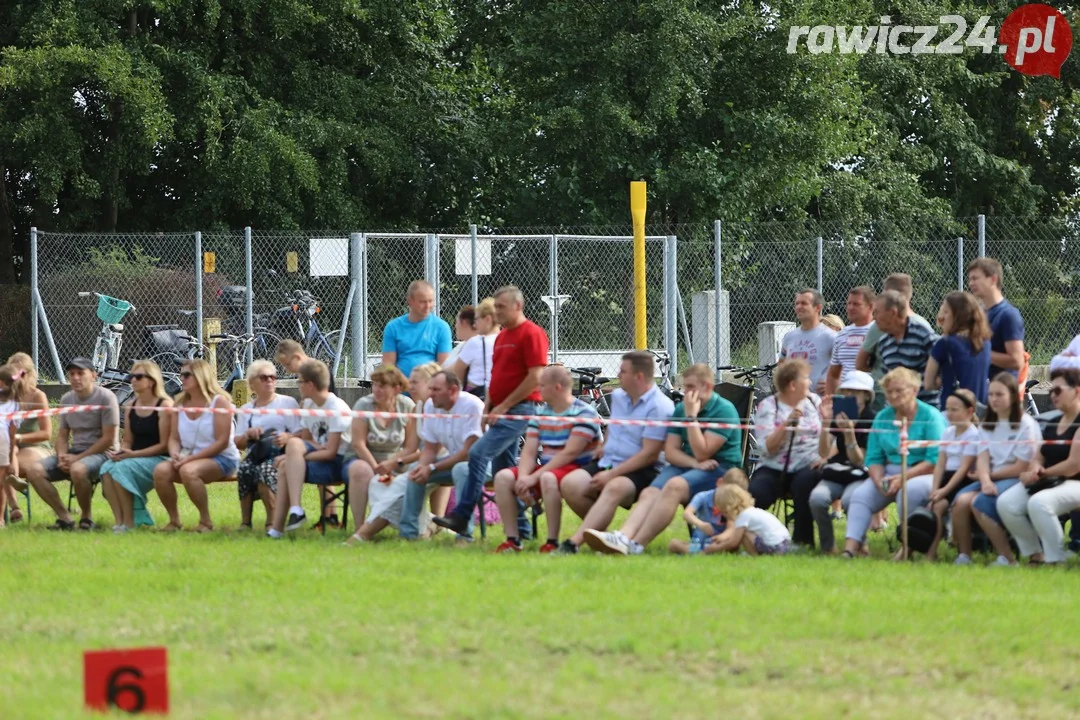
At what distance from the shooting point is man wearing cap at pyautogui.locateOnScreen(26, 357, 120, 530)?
11719 mm

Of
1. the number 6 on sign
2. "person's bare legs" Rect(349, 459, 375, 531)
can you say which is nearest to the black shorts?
"person's bare legs" Rect(349, 459, 375, 531)

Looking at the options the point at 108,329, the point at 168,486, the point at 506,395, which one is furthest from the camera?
the point at 108,329

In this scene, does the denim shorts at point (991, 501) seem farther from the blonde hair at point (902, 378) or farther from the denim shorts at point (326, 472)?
the denim shorts at point (326, 472)

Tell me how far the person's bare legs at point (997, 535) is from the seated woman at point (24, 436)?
680cm

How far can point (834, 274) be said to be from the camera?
20172 millimetres

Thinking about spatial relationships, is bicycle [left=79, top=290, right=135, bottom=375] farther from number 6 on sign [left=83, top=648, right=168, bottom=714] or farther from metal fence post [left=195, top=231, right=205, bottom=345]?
number 6 on sign [left=83, top=648, right=168, bottom=714]

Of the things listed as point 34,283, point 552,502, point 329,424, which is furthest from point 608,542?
point 34,283

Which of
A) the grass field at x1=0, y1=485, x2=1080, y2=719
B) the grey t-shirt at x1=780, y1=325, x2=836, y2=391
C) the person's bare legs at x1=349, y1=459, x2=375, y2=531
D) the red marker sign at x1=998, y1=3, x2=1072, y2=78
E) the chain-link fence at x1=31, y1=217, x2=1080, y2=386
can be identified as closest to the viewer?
the grass field at x1=0, y1=485, x2=1080, y2=719

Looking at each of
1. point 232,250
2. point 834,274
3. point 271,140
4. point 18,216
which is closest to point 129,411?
point 232,250

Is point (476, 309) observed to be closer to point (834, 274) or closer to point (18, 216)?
point (834, 274)

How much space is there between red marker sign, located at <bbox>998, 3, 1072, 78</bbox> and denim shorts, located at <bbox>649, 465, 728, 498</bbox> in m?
24.9

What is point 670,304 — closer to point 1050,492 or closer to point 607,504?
point 607,504

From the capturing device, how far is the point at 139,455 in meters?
11.6

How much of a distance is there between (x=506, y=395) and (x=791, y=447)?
1944 millimetres
